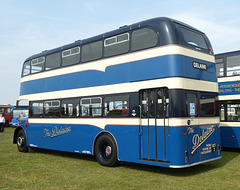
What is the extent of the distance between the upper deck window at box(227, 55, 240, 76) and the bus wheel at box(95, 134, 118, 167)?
626 centimetres

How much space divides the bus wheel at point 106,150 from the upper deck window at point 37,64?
4.84m

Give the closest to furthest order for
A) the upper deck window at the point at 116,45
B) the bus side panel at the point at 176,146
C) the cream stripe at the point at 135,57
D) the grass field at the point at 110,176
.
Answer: the grass field at the point at 110,176, the bus side panel at the point at 176,146, the cream stripe at the point at 135,57, the upper deck window at the point at 116,45

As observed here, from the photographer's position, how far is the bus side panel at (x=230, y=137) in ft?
39.0

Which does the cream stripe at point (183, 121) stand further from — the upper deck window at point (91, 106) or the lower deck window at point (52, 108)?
the lower deck window at point (52, 108)

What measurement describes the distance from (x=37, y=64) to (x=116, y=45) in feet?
16.3

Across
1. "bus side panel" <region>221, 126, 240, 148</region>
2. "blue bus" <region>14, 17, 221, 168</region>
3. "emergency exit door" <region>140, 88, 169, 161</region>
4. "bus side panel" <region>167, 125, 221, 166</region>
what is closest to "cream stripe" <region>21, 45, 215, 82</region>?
"blue bus" <region>14, 17, 221, 168</region>

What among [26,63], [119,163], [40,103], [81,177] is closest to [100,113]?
[119,163]

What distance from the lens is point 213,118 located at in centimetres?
880

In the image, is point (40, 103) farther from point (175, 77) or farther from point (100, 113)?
point (175, 77)

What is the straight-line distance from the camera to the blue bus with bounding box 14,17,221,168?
25.1 ft

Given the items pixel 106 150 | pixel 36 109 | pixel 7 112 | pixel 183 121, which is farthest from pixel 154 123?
pixel 7 112

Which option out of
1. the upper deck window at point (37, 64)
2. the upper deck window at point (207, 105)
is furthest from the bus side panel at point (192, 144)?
the upper deck window at point (37, 64)

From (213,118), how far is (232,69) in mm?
4148

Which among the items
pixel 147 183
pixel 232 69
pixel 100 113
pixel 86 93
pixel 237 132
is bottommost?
pixel 147 183
